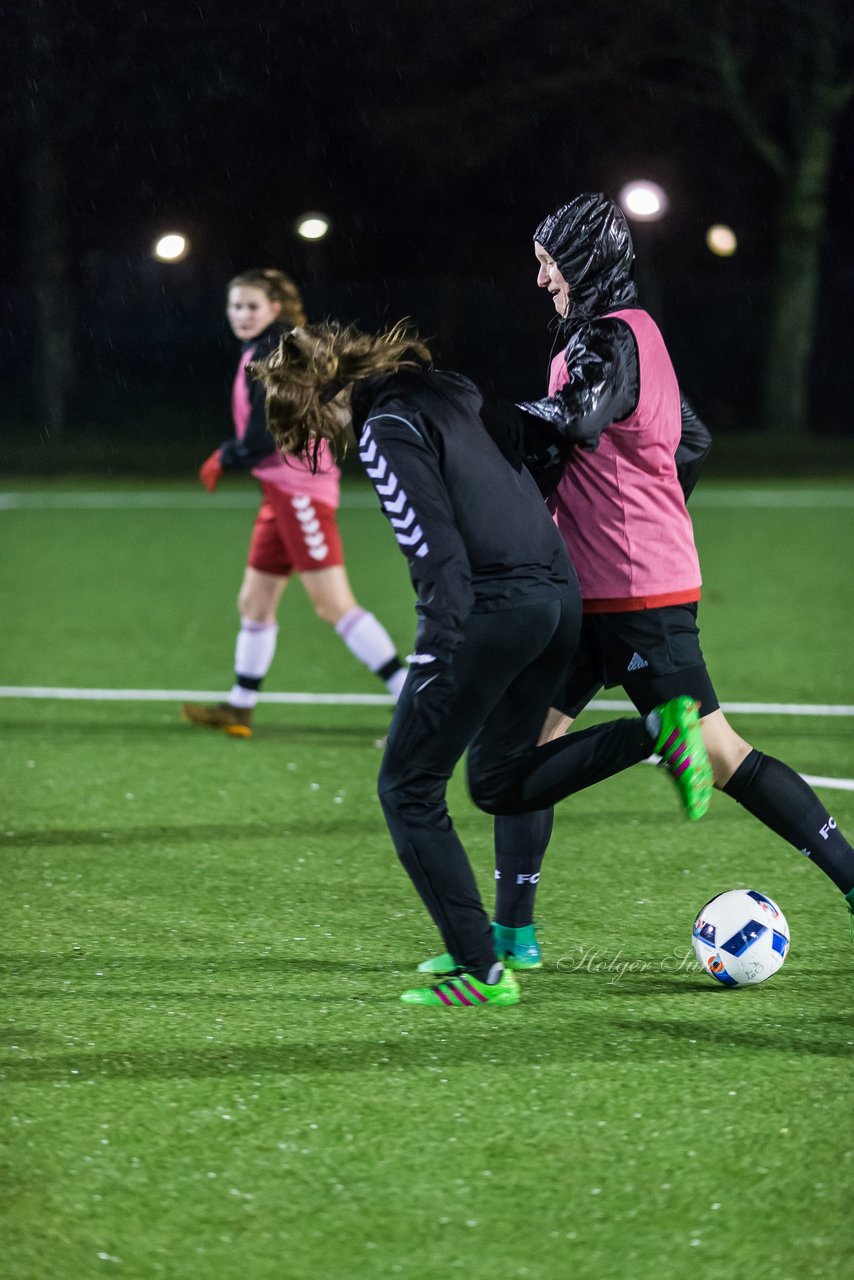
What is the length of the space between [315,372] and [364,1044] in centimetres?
166

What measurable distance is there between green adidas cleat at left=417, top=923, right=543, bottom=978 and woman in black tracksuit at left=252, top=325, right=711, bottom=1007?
300 millimetres

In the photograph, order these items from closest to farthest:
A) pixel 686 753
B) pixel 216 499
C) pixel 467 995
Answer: pixel 686 753, pixel 467 995, pixel 216 499

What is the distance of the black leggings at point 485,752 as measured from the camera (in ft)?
14.7

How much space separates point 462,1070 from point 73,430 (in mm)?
27807

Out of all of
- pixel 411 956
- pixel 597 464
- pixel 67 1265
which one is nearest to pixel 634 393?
pixel 597 464

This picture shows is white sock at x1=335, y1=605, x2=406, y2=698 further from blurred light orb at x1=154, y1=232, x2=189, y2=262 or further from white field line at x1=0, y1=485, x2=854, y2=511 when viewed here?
white field line at x1=0, y1=485, x2=854, y2=511

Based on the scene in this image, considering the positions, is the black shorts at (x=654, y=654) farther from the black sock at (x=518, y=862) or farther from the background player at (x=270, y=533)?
the background player at (x=270, y=533)

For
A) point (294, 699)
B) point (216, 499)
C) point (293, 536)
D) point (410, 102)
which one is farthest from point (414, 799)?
point (410, 102)

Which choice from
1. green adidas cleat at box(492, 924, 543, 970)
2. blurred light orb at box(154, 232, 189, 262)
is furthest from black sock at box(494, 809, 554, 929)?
blurred light orb at box(154, 232, 189, 262)

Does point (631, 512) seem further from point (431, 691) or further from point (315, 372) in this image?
point (315, 372)

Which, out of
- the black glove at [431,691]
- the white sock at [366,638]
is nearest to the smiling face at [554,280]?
the black glove at [431,691]

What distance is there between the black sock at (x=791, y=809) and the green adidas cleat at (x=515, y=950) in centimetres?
70

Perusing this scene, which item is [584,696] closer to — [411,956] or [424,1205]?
[411,956]

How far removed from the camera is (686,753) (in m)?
4.52
